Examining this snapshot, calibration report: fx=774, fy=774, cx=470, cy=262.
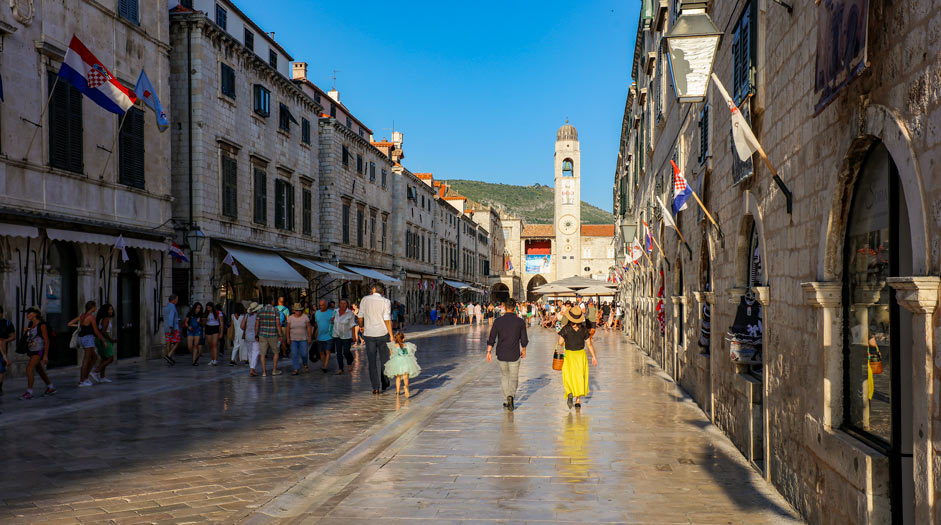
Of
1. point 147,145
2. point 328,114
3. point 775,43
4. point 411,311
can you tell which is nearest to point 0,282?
point 147,145

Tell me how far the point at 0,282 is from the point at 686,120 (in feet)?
42.0

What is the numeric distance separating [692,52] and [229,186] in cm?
1846

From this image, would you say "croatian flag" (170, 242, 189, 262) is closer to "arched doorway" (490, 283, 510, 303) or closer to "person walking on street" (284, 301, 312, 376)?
"person walking on street" (284, 301, 312, 376)

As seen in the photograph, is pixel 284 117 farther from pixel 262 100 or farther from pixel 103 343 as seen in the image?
pixel 103 343

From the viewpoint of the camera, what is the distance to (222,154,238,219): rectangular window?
→ 2305 centimetres

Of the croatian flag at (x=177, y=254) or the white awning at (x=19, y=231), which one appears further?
the croatian flag at (x=177, y=254)

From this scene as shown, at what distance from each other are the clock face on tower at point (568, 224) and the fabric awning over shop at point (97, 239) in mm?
65446

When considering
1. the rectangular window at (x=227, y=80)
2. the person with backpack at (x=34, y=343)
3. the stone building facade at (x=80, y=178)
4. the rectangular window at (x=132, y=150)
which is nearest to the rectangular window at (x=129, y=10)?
the stone building facade at (x=80, y=178)

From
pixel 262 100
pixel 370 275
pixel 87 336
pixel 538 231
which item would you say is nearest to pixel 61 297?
pixel 87 336

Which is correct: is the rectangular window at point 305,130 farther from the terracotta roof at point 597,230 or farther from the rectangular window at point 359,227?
the terracotta roof at point 597,230

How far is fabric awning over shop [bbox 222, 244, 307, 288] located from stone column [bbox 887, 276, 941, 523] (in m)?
20.0

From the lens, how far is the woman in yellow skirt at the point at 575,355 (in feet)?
36.7

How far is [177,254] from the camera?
65.6ft

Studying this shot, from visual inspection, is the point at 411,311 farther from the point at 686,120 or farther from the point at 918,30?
the point at 918,30
